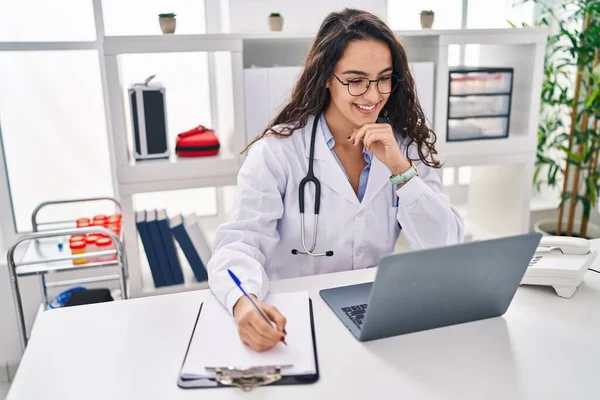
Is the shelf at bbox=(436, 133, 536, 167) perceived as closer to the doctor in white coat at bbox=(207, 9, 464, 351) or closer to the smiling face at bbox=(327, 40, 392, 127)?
the doctor in white coat at bbox=(207, 9, 464, 351)

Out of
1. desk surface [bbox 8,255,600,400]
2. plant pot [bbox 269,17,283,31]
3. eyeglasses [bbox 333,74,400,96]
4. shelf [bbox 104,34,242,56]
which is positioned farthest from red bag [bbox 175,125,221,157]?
desk surface [bbox 8,255,600,400]

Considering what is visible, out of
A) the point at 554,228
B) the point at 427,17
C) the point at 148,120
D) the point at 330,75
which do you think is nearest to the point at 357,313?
the point at 330,75

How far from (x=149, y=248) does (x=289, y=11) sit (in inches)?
47.2

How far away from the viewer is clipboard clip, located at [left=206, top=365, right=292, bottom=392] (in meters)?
0.86

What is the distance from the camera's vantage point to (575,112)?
8.73ft

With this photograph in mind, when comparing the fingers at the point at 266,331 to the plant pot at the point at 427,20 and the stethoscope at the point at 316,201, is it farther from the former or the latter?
the plant pot at the point at 427,20

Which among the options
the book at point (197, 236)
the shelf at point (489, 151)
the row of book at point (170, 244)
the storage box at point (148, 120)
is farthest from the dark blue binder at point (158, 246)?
the shelf at point (489, 151)

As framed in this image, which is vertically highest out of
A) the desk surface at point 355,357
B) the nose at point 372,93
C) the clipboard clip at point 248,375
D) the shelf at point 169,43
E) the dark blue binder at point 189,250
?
the shelf at point 169,43

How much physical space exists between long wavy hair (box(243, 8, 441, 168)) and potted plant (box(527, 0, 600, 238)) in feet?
4.48

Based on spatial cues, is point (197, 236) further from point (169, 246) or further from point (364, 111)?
point (364, 111)

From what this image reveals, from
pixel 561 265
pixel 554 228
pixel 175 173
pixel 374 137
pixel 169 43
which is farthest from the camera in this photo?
pixel 554 228

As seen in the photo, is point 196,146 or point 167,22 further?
point 196,146

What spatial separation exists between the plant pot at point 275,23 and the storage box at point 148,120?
1.65ft

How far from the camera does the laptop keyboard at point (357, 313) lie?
105cm
